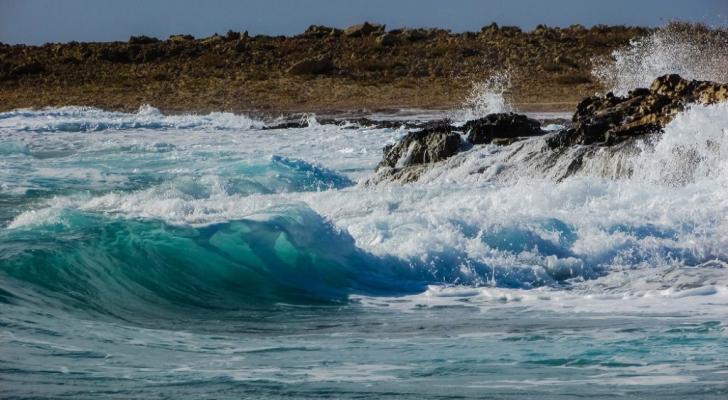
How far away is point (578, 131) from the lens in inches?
647

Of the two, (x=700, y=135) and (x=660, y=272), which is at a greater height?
(x=700, y=135)

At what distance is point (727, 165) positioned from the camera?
13836mm

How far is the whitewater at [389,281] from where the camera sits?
21.9 feet

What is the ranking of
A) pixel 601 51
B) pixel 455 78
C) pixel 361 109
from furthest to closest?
1. pixel 601 51
2. pixel 455 78
3. pixel 361 109

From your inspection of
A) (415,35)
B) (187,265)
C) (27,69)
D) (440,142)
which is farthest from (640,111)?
(415,35)

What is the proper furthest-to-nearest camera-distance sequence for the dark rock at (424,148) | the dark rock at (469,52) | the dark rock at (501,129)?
the dark rock at (469,52), the dark rock at (501,129), the dark rock at (424,148)

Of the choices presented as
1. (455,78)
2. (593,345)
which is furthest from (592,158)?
(455,78)

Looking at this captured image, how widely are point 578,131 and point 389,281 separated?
6.50 metres

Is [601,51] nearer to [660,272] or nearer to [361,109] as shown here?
[361,109]

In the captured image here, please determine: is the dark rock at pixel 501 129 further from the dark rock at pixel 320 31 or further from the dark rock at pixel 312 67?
the dark rock at pixel 320 31

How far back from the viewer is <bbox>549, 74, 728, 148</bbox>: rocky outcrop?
15.5m

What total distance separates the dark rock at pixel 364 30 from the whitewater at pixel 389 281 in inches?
1274

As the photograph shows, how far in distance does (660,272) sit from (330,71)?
32.5 m

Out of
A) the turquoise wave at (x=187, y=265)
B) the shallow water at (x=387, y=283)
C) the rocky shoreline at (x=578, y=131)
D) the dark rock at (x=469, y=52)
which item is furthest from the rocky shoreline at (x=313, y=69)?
the turquoise wave at (x=187, y=265)
